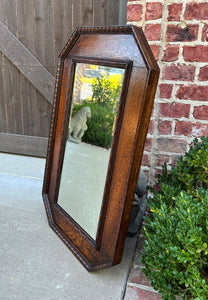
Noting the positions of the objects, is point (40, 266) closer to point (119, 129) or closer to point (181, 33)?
point (119, 129)

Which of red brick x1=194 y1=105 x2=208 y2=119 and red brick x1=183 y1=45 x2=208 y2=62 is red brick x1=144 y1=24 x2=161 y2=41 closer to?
red brick x1=183 y1=45 x2=208 y2=62

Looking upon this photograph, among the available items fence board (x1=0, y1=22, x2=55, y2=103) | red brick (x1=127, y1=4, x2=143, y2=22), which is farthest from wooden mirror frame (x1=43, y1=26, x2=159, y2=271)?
fence board (x1=0, y1=22, x2=55, y2=103)

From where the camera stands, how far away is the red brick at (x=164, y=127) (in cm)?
171

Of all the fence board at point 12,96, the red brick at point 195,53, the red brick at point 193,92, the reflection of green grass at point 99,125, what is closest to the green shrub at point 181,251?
the reflection of green grass at point 99,125

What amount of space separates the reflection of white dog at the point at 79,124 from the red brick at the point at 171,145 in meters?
0.55

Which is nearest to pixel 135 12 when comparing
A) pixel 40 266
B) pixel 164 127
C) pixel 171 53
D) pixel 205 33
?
pixel 171 53

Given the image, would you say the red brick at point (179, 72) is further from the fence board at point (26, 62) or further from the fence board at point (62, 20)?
the fence board at point (26, 62)

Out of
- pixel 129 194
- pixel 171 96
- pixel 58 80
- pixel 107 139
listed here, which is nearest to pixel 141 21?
pixel 171 96

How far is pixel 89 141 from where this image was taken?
56.6 inches

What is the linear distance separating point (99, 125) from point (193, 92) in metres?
0.66

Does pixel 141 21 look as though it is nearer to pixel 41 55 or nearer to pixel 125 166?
pixel 125 166

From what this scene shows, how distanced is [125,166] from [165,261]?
419mm

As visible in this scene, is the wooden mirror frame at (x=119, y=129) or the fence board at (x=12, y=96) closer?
the wooden mirror frame at (x=119, y=129)

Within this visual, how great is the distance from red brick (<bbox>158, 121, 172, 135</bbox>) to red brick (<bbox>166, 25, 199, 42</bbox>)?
50 centimetres
